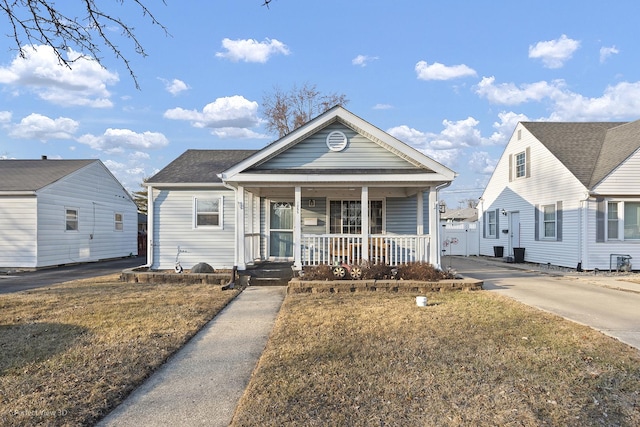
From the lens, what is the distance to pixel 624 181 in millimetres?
12844

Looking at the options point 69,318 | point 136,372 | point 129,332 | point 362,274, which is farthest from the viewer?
point 362,274

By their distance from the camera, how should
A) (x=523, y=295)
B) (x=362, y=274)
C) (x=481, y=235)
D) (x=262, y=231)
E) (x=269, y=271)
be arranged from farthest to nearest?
(x=481, y=235) < (x=262, y=231) < (x=269, y=271) < (x=362, y=274) < (x=523, y=295)

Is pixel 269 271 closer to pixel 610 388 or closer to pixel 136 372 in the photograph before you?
pixel 136 372

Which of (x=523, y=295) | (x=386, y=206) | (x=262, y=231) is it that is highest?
(x=386, y=206)

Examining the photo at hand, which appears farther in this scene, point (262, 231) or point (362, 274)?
point (262, 231)

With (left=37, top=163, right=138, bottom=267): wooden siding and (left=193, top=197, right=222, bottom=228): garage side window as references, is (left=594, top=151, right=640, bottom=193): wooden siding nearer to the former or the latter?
(left=193, top=197, right=222, bottom=228): garage side window

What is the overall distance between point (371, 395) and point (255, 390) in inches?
40.7

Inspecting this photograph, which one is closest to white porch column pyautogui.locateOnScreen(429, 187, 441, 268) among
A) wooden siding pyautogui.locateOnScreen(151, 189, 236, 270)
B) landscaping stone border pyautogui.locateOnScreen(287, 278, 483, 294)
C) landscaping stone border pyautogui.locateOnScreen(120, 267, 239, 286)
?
landscaping stone border pyautogui.locateOnScreen(287, 278, 483, 294)

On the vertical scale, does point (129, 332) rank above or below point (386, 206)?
below

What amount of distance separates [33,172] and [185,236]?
8.80 m

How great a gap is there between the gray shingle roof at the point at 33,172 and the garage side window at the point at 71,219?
147cm

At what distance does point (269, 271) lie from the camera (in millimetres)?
10602

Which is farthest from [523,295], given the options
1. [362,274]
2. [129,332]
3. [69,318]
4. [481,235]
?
[481,235]

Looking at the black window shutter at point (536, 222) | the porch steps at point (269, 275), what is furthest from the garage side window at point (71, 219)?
the black window shutter at point (536, 222)
